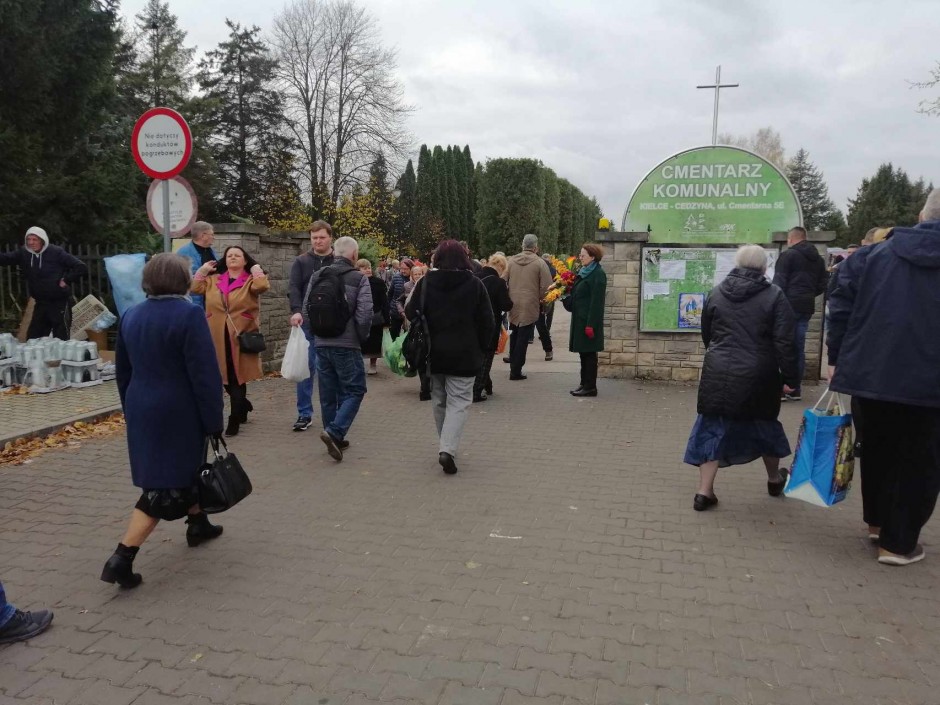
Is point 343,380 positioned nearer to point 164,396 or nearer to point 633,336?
point 164,396

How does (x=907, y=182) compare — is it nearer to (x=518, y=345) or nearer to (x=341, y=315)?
(x=518, y=345)

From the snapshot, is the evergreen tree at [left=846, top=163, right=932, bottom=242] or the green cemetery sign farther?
the evergreen tree at [left=846, top=163, right=932, bottom=242]

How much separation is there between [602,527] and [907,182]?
67.0 m

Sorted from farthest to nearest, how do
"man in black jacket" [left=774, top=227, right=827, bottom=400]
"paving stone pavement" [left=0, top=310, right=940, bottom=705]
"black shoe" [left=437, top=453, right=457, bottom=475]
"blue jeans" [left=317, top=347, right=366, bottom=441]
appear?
1. "man in black jacket" [left=774, top=227, right=827, bottom=400]
2. "blue jeans" [left=317, top=347, right=366, bottom=441]
3. "black shoe" [left=437, top=453, right=457, bottom=475]
4. "paving stone pavement" [left=0, top=310, right=940, bottom=705]

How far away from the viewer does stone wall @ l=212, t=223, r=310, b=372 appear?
10.8 metres

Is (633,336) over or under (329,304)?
under

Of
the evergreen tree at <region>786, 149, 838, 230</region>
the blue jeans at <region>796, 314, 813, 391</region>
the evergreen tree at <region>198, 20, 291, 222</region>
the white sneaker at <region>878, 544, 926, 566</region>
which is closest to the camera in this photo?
the white sneaker at <region>878, 544, 926, 566</region>

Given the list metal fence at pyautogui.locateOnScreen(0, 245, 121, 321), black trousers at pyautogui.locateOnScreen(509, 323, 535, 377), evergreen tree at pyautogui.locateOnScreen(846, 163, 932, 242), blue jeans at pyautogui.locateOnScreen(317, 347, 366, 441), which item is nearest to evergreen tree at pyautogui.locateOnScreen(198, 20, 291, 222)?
metal fence at pyautogui.locateOnScreen(0, 245, 121, 321)

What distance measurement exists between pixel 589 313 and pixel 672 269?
1.84m

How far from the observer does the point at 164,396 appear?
12.4 feet

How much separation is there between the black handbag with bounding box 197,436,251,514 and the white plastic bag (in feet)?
9.82

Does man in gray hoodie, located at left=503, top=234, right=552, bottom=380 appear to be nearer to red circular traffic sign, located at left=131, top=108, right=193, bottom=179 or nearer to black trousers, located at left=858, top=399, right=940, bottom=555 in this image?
red circular traffic sign, located at left=131, top=108, right=193, bottom=179

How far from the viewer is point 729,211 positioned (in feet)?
33.5

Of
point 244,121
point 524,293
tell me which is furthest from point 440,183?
point 524,293
